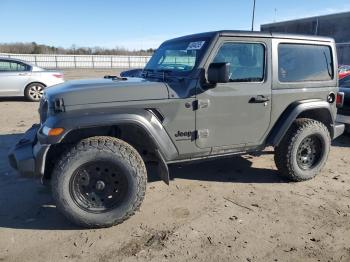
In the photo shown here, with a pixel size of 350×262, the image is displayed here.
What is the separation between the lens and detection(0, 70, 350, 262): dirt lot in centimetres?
328

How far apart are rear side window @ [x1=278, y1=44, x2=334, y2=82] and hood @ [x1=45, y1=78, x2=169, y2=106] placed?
5.52ft

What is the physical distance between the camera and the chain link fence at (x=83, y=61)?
118 feet

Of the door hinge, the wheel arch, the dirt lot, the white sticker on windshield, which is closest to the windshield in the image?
the white sticker on windshield

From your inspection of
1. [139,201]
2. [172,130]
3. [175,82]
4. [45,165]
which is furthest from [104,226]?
[175,82]

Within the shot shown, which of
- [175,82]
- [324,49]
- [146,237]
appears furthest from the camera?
[324,49]

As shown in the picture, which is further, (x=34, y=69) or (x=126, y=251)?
(x=34, y=69)

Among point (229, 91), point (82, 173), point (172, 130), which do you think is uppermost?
point (229, 91)

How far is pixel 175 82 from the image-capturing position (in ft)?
13.4

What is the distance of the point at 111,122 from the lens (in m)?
3.58

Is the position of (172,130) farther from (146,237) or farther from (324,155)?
(324,155)

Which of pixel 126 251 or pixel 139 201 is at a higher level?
pixel 139 201

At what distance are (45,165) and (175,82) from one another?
1.62 metres

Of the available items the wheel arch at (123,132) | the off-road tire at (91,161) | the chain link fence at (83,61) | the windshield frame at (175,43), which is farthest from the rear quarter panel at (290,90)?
the chain link fence at (83,61)

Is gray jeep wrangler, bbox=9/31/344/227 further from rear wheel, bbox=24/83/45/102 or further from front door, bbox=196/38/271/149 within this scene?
rear wheel, bbox=24/83/45/102
